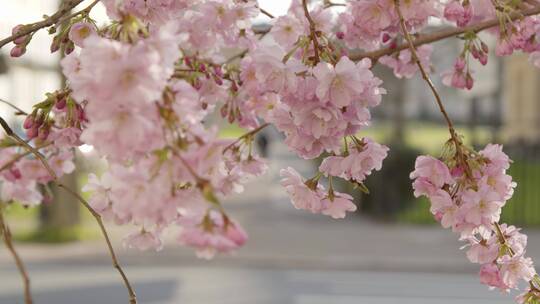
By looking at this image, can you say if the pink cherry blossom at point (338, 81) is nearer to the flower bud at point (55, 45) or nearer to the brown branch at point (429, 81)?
the brown branch at point (429, 81)

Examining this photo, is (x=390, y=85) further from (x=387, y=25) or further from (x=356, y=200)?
(x=387, y=25)

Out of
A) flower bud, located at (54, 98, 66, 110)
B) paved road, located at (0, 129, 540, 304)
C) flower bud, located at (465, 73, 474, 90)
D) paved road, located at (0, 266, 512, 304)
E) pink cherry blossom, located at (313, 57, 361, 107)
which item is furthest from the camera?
paved road, located at (0, 129, 540, 304)

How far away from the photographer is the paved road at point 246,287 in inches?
337

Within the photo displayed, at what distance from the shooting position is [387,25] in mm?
1893

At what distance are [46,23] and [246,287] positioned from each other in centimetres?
762

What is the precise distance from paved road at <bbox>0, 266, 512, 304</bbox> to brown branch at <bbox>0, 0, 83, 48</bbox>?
269 inches

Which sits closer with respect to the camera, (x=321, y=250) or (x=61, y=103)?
(x=61, y=103)

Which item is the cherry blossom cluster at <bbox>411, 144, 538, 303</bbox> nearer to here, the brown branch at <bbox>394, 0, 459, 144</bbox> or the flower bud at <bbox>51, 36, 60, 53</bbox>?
the brown branch at <bbox>394, 0, 459, 144</bbox>

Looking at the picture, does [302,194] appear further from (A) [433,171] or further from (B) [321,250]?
(B) [321,250]

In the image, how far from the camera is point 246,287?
8977 millimetres

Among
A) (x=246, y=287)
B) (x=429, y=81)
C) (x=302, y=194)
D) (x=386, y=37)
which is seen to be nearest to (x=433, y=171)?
(x=429, y=81)

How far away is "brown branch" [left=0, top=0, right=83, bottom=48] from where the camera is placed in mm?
1533

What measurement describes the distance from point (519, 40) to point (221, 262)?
862 centimetres

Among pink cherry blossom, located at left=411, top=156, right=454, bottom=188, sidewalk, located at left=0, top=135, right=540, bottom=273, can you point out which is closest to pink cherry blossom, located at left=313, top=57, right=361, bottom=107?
pink cherry blossom, located at left=411, top=156, right=454, bottom=188
